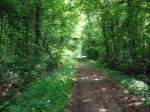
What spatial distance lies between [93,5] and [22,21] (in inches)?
357

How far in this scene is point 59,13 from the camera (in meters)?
25.7

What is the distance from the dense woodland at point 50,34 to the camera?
16.0 metres

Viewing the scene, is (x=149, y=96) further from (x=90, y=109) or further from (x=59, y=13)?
(x=59, y=13)

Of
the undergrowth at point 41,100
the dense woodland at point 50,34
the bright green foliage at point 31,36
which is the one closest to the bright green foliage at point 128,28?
the dense woodland at point 50,34

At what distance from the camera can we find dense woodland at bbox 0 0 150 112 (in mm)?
16047

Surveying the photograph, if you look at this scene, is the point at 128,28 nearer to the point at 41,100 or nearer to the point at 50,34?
the point at 50,34

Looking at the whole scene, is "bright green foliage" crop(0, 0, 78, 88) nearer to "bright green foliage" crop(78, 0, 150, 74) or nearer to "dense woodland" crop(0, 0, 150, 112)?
"dense woodland" crop(0, 0, 150, 112)

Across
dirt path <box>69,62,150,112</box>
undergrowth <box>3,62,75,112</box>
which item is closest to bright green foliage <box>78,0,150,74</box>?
dirt path <box>69,62,150,112</box>

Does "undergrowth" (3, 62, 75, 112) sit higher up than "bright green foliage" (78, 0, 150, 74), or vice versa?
"bright green foliage" (78, 0, 150, 74)

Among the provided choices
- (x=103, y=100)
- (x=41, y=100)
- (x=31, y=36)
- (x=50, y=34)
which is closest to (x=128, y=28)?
(x=50, y=34)

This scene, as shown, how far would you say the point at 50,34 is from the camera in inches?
937

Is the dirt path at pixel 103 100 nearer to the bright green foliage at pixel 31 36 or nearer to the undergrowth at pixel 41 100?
the undergrowth at pixel 41 100

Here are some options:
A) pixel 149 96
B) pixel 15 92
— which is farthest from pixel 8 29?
pixel 149 96

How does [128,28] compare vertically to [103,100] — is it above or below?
above
